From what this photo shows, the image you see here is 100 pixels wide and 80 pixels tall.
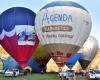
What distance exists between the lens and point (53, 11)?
4509 centimetres

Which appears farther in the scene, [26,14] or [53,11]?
[26,14]

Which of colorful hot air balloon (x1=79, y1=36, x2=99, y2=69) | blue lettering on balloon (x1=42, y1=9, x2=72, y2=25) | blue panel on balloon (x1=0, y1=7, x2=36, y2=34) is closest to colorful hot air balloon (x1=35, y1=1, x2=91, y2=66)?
blue lettering on balloon (x1=42, y1=9, x2=72, y2=25)

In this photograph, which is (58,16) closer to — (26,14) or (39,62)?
(26,14)

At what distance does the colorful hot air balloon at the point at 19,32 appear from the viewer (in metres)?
48.5

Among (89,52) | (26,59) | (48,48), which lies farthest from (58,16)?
(89,52)

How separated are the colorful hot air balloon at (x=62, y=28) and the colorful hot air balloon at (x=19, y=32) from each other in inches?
133

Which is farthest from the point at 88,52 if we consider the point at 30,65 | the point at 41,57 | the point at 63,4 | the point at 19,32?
the point at 63,4

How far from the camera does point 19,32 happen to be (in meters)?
48.9

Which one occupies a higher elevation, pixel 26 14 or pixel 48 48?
pixel 26 14

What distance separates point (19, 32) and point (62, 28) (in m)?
6.43

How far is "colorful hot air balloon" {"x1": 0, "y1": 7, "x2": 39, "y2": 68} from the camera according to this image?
48500 mm

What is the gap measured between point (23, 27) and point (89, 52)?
22.3 metres

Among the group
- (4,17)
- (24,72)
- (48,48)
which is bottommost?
(24,72)

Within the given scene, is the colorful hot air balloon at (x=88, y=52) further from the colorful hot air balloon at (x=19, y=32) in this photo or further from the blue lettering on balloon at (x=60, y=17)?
the blue lettering on balloon at (x=60, y=17)
